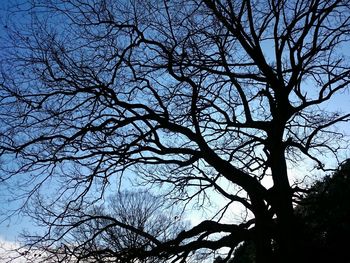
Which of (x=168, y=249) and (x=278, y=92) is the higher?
(x=278, y=92)

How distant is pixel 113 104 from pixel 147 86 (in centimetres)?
100

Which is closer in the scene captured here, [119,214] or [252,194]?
[252,194]

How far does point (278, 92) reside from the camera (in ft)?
28.9

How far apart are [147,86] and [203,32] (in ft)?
6.14

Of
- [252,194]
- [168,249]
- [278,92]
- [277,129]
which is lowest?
[168,249]

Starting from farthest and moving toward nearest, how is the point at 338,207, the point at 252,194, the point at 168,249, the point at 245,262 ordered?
the point at 245,262, the point at 338,207, the point at 252,194, the point at 168,249

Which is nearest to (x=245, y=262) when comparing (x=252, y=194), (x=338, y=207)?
(x=338, y=207)

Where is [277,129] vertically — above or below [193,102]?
below

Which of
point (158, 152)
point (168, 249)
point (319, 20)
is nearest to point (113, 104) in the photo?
point (158, 152)

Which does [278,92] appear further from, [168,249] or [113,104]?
[168,249]

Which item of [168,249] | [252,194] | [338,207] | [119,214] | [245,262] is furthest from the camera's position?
Result: [119,214]

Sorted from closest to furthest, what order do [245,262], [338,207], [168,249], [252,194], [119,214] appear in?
[168,249], [252,194], [338,207], [245,262], [119,214]

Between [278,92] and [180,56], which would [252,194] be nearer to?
[278,92]

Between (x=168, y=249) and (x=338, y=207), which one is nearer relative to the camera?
(x=168, y=249)
